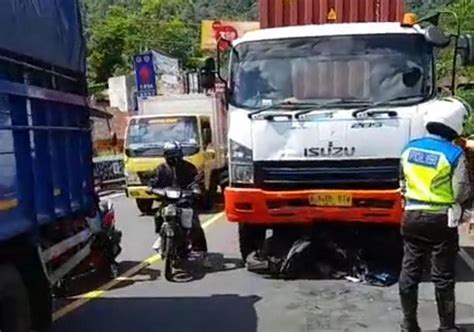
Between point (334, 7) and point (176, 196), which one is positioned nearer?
point (176, 196)

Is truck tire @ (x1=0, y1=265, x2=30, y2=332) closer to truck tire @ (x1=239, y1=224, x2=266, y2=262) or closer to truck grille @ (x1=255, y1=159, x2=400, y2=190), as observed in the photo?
truck grille @ (x1=255, y1=159, x2=400, y2=190)

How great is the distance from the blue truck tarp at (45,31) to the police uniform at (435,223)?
2990mm

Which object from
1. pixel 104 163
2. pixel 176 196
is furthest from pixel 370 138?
pixel 104 163

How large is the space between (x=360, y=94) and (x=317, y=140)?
2.33 ft

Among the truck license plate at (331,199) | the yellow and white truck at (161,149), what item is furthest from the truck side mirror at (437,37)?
the yellow and white truck at (161,149)

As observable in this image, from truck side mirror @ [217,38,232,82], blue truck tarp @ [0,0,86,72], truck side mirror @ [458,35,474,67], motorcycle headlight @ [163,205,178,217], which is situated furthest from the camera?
truck side mirror @ [217,38,232,82]

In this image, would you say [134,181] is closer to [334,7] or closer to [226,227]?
[226,227]

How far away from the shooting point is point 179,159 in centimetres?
1080

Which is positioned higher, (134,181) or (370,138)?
(370,138)

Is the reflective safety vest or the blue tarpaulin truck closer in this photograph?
the blue tarpaulin truck

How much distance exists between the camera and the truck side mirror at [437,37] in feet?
31.4

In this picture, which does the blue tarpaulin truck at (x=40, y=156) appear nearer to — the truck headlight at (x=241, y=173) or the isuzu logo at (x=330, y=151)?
the truck headlight at (x=241, y=173)

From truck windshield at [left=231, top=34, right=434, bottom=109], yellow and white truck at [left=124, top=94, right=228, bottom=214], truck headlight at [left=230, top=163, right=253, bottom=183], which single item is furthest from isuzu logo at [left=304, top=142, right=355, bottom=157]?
yellow and white truck at [left=124, top=94, right=228, bottom=214]

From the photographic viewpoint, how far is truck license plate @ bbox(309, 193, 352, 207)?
960 cm
